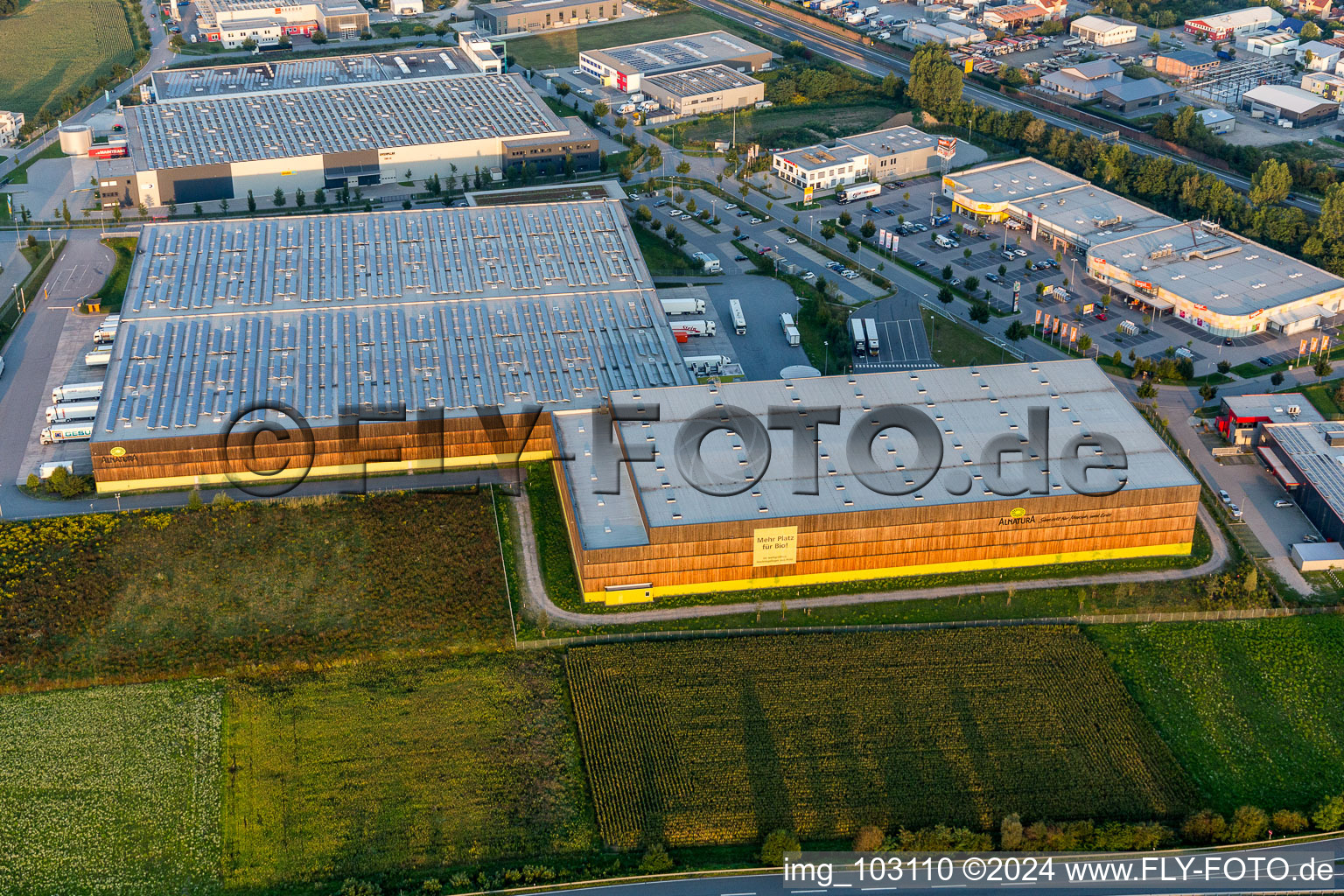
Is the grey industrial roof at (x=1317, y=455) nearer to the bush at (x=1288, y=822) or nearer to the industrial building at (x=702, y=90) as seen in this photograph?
the bush at (x=1288, y=822)

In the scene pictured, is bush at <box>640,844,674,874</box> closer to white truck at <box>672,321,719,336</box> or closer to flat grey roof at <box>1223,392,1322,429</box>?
white truck at <box>672,321,719,336</box>

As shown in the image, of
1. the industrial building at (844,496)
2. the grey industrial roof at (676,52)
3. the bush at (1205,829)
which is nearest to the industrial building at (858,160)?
the grey industrial roof at (676,52)

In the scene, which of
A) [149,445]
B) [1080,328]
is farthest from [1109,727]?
[149,445]

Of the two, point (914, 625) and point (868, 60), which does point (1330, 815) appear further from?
point (868, 60)

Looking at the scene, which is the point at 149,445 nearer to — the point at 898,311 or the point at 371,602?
the point at 371,602

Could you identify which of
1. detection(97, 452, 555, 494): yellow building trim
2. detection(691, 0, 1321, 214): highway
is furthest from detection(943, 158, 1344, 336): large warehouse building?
detection(97, 452, 555, 494): yellow building trim

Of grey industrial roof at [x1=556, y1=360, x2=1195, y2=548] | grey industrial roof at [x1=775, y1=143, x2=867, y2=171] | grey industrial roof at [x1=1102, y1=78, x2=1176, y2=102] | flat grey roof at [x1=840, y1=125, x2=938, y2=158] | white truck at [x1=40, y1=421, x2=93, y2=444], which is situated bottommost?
grey industrial roof at [x1=1102, y1=78, x2=1176, y2=102]
